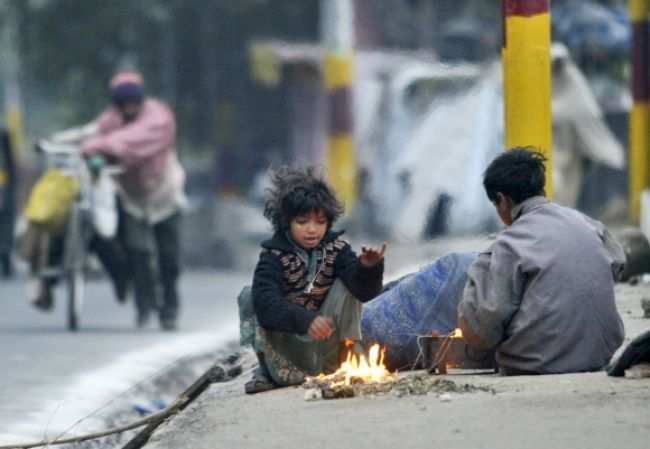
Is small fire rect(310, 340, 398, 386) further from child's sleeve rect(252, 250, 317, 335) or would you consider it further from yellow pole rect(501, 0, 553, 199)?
yellow pole rect(501, 0, 553, 199)

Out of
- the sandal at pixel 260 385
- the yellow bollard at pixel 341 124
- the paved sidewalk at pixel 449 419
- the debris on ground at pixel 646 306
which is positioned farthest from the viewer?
the yellow bollard at pixel 341 124

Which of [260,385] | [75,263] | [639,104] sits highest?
[639,104]

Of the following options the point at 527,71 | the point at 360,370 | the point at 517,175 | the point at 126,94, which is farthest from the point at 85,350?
the point at 517,175

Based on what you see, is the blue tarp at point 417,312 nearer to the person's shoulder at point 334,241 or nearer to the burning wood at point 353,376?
the burning wood at point 353,376

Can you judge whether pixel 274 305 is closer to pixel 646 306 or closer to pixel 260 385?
pixel 260 385

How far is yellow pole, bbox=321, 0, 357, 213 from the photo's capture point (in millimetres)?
21797

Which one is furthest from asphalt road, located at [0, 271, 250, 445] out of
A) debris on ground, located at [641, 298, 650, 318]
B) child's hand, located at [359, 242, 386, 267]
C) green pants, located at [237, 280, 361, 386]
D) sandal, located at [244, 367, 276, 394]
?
debris on ground, located at [641, 298, 650, 318]

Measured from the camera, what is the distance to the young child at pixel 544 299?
6211 millimetres

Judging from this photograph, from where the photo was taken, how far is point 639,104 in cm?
1235

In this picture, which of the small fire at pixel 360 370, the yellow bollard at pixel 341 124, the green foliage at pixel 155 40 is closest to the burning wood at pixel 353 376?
the small fire at pixel 360 370

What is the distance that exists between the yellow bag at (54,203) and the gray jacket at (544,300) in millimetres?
6916

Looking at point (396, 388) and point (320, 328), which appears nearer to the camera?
point (396, 388)

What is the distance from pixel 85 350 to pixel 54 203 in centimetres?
207

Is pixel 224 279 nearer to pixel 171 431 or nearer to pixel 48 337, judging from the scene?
pixel 48 337
